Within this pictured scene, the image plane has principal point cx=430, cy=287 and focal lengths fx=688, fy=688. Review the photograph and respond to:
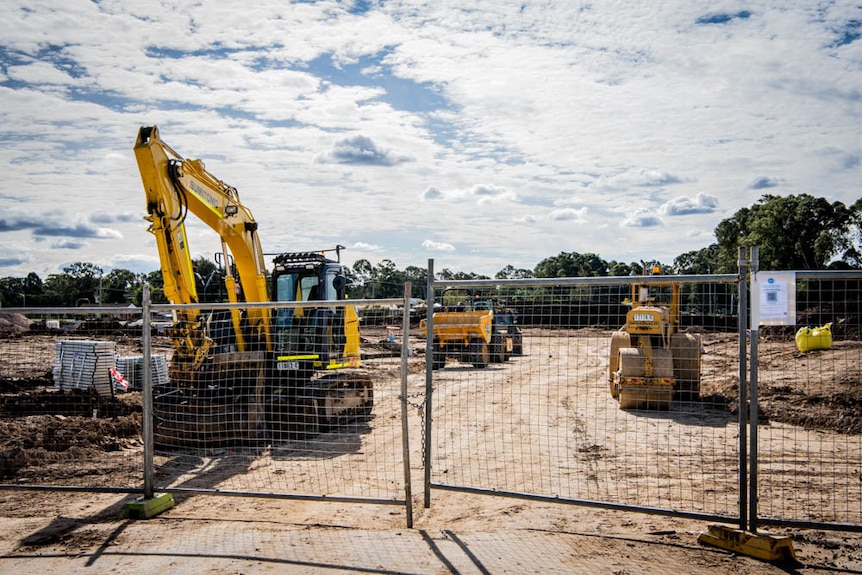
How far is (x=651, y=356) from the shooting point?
12.3m

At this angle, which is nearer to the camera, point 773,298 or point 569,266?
point 773,298

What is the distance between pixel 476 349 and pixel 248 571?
17.8m

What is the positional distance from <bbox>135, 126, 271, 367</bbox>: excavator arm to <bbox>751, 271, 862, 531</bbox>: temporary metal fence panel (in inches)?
286

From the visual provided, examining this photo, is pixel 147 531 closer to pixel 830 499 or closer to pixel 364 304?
pixel 364 304

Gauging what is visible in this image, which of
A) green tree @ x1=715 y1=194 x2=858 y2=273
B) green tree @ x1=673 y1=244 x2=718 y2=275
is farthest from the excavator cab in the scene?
green tree @ x1=673 y1=244 x2=718 y2=275

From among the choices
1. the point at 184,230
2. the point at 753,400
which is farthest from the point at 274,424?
the point at 753,400

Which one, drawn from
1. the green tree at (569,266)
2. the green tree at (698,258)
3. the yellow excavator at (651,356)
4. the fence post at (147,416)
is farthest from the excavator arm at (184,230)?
the green tree at (569,266)

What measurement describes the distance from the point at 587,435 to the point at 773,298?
573cm

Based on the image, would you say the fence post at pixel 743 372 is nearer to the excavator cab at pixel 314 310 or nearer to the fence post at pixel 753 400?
the fence post at pixel 753 400

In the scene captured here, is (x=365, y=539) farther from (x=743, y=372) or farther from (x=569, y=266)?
(x=569, y=266)

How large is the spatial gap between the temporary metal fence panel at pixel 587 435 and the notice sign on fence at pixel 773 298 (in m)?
0.22

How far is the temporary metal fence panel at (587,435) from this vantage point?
6.67 metres

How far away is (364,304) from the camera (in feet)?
21.2

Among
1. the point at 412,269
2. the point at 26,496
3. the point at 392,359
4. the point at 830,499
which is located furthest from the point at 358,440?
the point at 412,269
